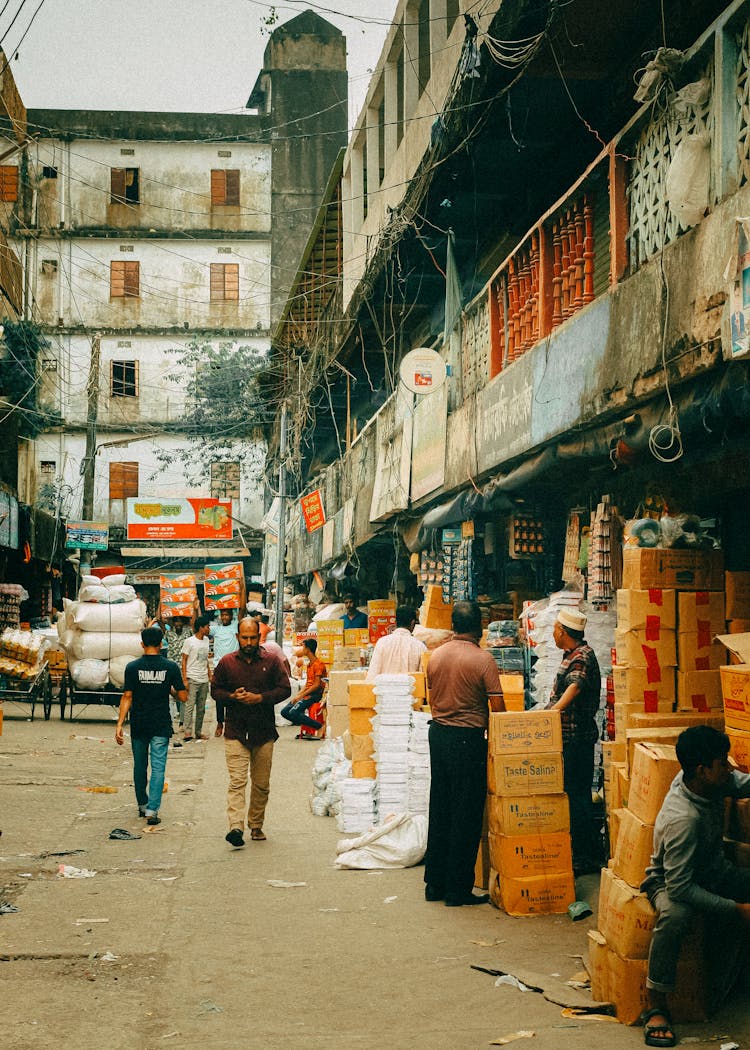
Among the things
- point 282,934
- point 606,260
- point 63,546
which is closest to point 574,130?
point 606,260

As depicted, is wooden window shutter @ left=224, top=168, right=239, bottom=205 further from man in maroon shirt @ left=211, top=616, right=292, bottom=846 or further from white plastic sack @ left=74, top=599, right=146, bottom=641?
man in maroon shirt @ left=211, top=616, right=292, bottom=846

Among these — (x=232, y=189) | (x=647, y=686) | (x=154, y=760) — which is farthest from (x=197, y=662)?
(x=232, y=189)

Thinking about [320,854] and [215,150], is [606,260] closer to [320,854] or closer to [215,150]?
[320,854]

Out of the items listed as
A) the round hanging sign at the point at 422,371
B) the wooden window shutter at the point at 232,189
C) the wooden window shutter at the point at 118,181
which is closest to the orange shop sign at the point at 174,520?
the wooden window shutter at the point at 232,189

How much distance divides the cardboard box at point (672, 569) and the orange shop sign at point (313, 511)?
17.7 meters

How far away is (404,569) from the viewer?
22.4m

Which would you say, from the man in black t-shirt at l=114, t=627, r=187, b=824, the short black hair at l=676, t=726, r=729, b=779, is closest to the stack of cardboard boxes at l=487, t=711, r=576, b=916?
the short black hair at l=676, t=726, r=729, b=779

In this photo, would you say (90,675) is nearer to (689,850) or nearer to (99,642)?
(99,642)

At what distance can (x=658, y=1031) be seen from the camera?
4988mm

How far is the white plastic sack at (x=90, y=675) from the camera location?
66.8 feet

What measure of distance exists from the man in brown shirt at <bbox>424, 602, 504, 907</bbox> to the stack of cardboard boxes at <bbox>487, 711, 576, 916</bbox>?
18 cm

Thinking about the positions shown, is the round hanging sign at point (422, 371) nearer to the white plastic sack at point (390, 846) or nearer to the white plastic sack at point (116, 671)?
the white plastic sack at point (390, 846)

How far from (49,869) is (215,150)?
156 ft

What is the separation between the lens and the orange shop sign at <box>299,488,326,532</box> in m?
24.6
